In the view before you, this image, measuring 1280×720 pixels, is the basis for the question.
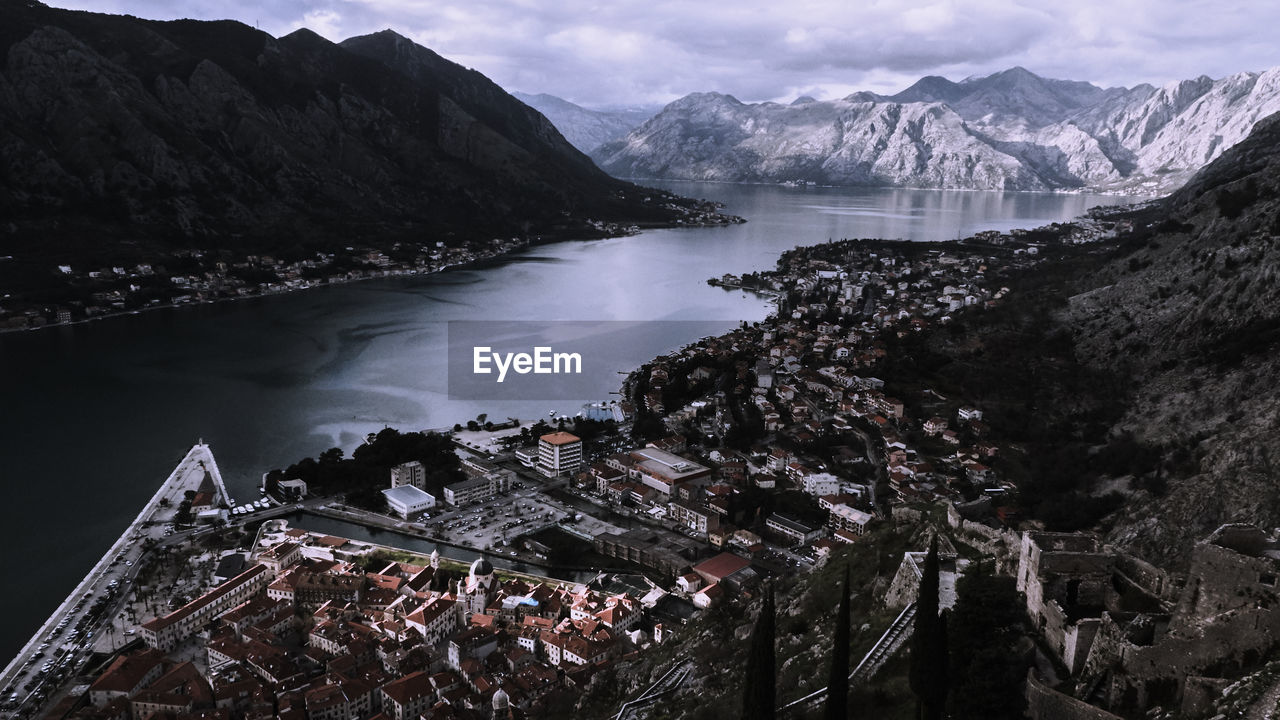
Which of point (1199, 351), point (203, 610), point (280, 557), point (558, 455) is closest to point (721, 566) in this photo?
point (558, 455)

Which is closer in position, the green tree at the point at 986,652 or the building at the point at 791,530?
the green tree at the point at 986,652

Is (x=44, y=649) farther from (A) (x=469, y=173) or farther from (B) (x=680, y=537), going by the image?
(A) (x=469, y=173)

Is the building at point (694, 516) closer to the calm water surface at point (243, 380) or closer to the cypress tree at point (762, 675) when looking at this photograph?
the calm water surface at point (243, 380)

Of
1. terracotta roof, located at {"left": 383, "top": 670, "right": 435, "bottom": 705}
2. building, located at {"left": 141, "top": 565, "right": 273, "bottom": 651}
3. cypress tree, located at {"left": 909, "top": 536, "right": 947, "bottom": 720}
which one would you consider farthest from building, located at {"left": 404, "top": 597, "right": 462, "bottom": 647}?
cypress tree, located at {"left": 909, "top": 536, "right": 947, "bottom": 720}

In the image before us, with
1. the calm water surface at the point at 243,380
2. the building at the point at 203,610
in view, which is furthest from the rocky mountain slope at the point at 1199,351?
the calm water surface at the point at 243,380

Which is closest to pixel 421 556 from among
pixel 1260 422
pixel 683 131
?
pixel 1260 422

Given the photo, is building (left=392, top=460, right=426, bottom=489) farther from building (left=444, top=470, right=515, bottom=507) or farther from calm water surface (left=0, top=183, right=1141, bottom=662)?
calm water surface (left=0, top=183, right=1141, bottom=662)
